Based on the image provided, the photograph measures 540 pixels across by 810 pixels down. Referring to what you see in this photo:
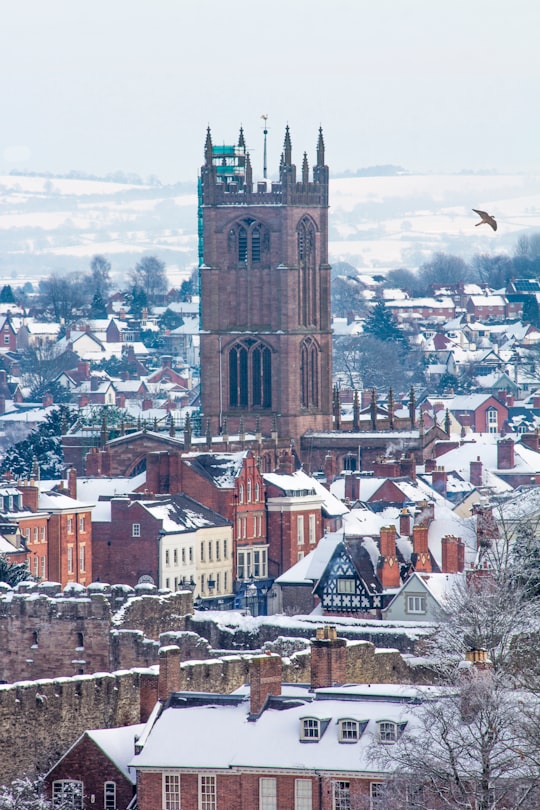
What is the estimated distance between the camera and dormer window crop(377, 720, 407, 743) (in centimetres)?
5125

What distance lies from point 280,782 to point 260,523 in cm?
6690

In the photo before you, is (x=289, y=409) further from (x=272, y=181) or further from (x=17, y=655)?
(x=17, y=655)

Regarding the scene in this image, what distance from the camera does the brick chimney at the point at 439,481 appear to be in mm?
122825

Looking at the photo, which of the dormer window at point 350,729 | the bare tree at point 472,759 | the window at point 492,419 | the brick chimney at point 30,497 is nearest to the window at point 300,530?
the brick chimney at point 30,497

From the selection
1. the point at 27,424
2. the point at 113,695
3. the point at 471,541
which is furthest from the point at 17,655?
the point at 27,424

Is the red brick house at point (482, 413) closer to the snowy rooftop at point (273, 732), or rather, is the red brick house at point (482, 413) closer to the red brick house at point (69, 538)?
the red brick house at point (69, 538)

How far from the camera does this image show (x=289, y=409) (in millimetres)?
142250

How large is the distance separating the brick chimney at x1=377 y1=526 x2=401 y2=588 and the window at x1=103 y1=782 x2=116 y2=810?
31.9 meters

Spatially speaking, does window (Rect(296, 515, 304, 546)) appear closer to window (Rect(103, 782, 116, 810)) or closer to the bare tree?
window (Rect(103, 782, 116, 810))

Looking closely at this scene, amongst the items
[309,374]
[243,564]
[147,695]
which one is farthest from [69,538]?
[147,695]

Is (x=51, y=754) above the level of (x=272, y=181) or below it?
below

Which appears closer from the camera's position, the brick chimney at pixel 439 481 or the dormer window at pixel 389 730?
the dormer window at pixel 389 730

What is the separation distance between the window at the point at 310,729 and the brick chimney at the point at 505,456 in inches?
3237

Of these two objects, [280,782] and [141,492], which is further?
[141,492]
